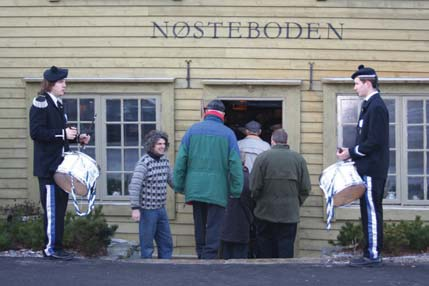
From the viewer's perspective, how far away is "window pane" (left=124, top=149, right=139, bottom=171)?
1209 centimetres

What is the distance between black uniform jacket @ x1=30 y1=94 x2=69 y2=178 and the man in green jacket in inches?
102

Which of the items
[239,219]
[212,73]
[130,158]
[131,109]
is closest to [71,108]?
[131,109]

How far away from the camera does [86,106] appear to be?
12.1 metres

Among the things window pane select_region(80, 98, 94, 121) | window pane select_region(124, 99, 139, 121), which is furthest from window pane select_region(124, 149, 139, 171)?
window pane select_region(80, 98, 94, 121)

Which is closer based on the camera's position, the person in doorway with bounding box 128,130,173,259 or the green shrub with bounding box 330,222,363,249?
the green shrub with bounding box 330,222,363,249

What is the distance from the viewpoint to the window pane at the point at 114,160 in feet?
39.7

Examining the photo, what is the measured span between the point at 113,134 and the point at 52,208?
3745mm

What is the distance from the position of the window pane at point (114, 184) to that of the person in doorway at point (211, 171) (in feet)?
10.6

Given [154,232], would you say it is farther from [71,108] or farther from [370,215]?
[71,108]

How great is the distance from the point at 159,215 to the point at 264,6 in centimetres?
349

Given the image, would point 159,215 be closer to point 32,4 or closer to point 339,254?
point 339,254

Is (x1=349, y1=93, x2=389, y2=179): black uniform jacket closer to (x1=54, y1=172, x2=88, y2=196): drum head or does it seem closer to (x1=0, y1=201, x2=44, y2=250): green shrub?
(x1=54, y1=172, x2=88, y2=196): drum head

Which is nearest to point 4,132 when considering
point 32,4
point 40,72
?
point 40,72

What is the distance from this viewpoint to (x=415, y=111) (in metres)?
11.8
